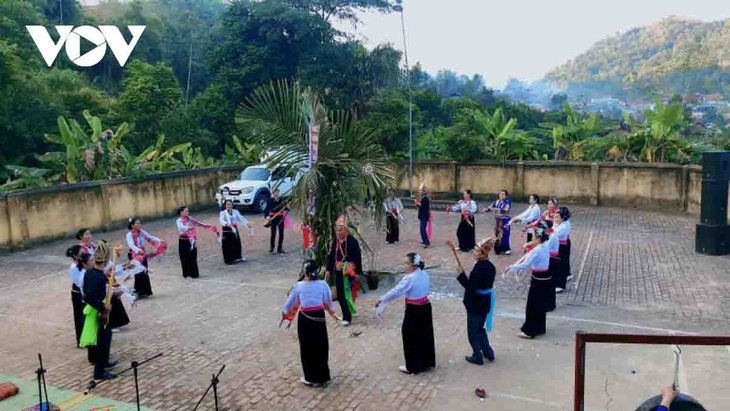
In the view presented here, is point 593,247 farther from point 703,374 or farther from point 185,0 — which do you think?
point 185,0

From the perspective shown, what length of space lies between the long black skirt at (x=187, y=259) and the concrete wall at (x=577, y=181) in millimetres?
13439

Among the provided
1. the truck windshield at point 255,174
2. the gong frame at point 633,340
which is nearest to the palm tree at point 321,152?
the gong frame at point 633,340

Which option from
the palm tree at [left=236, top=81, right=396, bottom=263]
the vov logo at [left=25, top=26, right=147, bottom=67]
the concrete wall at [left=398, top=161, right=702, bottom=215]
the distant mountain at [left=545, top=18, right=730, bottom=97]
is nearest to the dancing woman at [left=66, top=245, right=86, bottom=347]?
the palm tree at [left=236, top=81, right=396, bottom=263]

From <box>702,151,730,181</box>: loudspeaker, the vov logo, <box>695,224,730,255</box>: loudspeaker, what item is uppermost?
the vov logo

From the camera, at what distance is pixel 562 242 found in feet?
37.8

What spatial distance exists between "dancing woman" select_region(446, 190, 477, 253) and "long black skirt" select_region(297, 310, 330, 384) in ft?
25.6

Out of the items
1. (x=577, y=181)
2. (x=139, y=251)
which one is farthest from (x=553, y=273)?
(x=577, y=181)

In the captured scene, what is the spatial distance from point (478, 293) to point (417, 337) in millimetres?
970

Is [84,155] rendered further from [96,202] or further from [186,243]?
[186,243]

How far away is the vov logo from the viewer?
34.8 m

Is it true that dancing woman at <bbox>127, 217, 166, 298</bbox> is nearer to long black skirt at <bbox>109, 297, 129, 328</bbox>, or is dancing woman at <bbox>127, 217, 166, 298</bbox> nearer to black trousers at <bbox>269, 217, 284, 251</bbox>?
long black skirt at <bbox>109, 297, 129, 328</bbox>

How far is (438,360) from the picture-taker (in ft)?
27.4

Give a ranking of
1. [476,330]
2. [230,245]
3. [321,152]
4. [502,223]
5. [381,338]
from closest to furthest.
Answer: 1. [476,330]
2. [381,338]
3. [321,152]
4. [230,245]
5. [502,223]

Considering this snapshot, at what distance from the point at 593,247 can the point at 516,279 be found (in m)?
3.88
